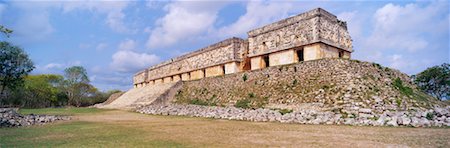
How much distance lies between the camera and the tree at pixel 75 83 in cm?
3681

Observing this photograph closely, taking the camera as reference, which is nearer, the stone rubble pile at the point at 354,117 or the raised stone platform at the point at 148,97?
the stone rubble pile at the point at 354,117

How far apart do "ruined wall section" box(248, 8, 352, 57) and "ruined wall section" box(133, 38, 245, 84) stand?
2.73 meters

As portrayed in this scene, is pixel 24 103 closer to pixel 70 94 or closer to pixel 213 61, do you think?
pixel 70 94

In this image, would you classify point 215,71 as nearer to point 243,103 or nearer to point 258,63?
point 258,63

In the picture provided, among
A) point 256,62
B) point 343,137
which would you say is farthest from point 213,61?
point 343,137

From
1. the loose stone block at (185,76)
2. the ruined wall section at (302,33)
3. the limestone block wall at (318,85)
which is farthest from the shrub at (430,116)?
the loose stone block at (185,76)

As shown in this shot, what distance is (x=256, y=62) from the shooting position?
62.7 ft

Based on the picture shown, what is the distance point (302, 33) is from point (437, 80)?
1908 centimetres

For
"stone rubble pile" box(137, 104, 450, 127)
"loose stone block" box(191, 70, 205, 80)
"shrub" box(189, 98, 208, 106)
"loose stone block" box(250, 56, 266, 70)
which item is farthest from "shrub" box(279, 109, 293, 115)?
"loose stone block" box(191, 70, 205, 80)

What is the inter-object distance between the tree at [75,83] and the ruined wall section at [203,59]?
10.2 meters

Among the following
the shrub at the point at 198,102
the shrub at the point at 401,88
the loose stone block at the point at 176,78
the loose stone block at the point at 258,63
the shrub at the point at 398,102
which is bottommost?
the shrub at the point at 198,102

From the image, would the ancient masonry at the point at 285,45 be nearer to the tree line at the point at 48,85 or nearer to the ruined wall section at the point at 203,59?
the ruined wall section at the point at 203,59

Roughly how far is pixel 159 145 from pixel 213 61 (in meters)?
18.6

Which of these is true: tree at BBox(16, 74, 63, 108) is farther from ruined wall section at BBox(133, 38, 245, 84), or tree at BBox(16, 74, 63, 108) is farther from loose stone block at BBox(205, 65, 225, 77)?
loose stone block at BBox(205, 65, 225, 77)
